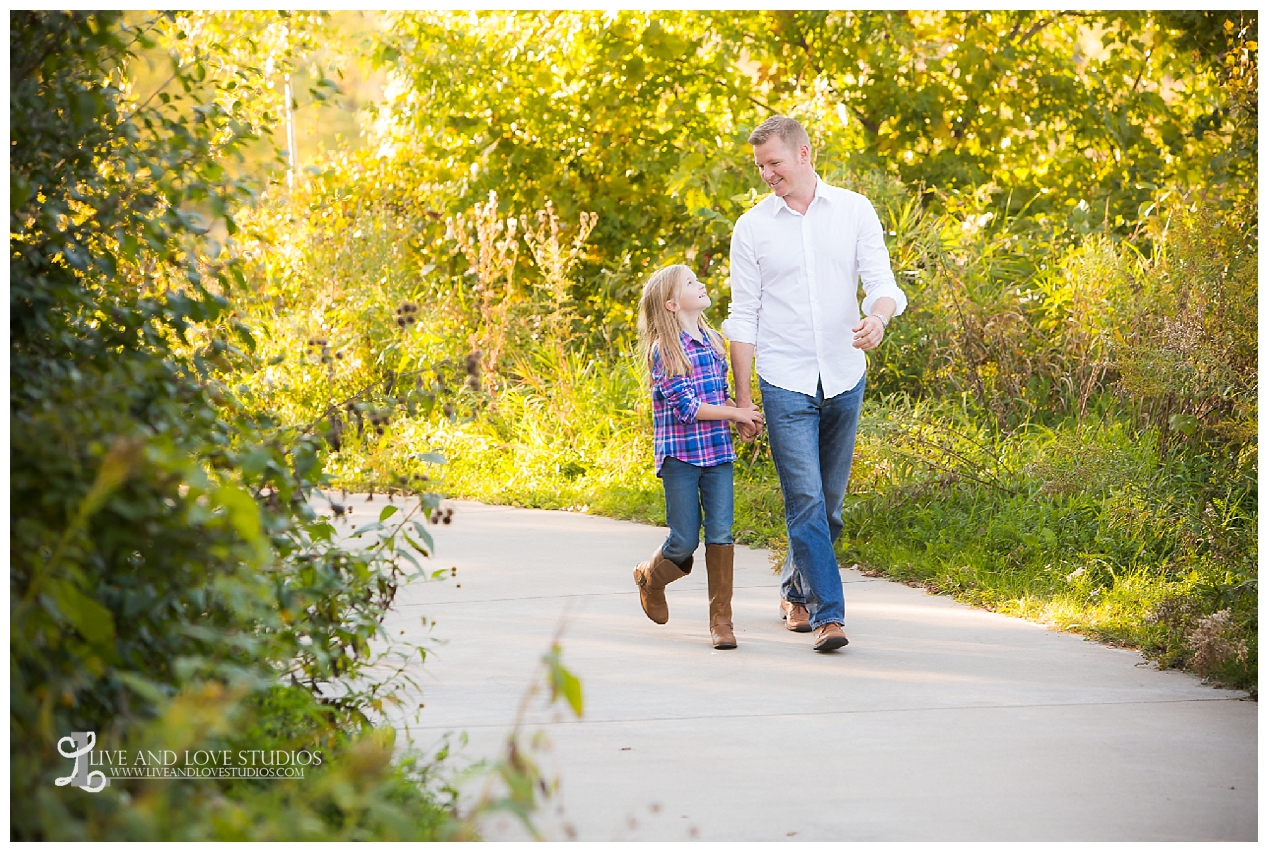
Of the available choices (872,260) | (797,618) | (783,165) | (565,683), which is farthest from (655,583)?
(565,683)

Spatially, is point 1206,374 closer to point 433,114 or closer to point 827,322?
point 827,322

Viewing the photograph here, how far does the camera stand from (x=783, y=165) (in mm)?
4676

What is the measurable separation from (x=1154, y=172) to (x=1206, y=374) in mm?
4623

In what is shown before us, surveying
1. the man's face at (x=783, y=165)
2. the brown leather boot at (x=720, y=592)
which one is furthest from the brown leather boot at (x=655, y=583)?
the man's face at (x=783, y=165)

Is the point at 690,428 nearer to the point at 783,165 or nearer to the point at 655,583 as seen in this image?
the point at 655,583

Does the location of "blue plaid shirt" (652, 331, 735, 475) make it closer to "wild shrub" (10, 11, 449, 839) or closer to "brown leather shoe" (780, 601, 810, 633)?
"brown leather shoe" (780, 601, 810, 633)

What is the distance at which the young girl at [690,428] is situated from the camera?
469 cm

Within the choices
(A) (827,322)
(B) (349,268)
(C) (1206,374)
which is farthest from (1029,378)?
(B) (349,268)

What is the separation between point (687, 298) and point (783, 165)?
60 cm

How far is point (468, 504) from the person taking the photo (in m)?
8.03

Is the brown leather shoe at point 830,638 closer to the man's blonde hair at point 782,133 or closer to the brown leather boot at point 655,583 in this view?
the brown leather boot at point 655,583

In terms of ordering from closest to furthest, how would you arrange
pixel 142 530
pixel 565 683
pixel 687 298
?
pixel 565 683
pixel 142 530
pixel 687 298

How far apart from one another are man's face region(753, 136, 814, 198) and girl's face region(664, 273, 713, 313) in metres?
0.45

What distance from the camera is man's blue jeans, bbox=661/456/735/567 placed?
4.75 meters
